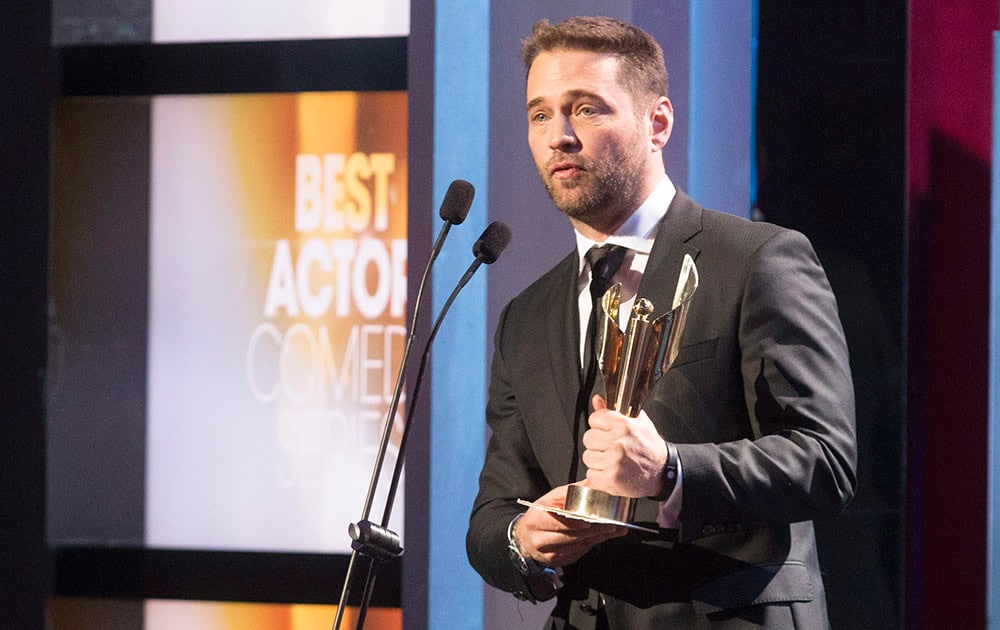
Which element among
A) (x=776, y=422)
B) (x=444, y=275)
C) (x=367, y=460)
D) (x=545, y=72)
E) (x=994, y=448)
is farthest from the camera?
(x=367, y=460)

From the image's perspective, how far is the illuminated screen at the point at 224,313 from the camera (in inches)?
139

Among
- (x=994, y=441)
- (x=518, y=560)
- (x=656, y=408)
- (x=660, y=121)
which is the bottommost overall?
(x=518, y=560)

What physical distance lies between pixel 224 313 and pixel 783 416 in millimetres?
2224

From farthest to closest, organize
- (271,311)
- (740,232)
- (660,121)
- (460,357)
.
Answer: (271,311)
(460,357)
(660,121)
(740,232)

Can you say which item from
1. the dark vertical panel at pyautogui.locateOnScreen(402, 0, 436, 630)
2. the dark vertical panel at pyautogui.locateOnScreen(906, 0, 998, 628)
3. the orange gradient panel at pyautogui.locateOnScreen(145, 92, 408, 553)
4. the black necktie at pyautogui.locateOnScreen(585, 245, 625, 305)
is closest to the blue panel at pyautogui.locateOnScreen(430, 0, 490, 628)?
the dark vertical panel at pyautogui.locateOnScreen(402, 0, 436, 630)

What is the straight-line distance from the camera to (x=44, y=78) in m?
3.67

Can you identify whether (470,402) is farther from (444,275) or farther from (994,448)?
(994,448)

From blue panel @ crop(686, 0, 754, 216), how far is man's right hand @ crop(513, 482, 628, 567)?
1.27 m

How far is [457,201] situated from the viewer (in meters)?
2.27

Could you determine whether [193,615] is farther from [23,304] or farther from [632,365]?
[632,365]

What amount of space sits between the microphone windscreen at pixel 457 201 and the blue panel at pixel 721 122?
0.83m

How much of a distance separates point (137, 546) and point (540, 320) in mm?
1981

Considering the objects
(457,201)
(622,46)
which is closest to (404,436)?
(457,201)

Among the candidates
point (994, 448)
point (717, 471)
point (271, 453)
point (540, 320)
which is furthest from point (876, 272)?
point (271, 453)
